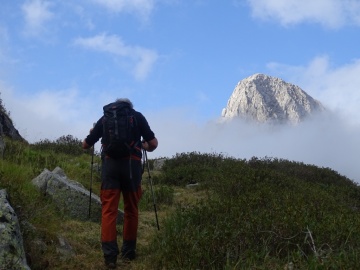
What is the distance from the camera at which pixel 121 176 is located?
586 centimetres

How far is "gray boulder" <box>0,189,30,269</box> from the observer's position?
4.11 metres

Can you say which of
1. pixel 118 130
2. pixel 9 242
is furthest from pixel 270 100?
pixel 9 242

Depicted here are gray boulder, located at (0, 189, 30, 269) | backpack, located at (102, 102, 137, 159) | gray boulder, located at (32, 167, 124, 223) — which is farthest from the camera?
gray boulder, located at (32, 167, 124, 223)

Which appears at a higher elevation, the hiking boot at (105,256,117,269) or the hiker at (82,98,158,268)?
the hiker at (82,98,158,268)

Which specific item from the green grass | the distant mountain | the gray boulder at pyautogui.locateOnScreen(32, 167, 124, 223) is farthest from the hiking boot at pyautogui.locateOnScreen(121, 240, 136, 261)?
the distant mountain

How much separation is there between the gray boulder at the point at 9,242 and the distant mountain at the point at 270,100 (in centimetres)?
16893

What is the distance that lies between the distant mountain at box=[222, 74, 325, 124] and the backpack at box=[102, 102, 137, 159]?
167345mm

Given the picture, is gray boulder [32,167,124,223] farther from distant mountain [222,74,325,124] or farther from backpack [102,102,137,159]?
distant mountain [222,74,325,124]

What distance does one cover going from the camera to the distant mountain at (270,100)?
170 metres

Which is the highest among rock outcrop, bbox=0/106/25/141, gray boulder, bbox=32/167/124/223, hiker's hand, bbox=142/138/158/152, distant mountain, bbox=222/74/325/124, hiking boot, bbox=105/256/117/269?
distant mountain, bbox=222/74/325/124

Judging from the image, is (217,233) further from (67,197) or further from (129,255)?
(67,197)

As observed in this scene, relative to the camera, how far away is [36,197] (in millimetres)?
7059

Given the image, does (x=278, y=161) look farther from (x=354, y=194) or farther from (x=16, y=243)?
(x=16, y=243)

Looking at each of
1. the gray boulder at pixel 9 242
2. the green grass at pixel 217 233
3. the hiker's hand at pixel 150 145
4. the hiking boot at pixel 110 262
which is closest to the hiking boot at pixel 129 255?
the green grass at pixel 217 233
